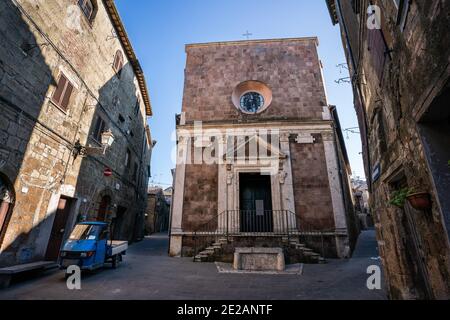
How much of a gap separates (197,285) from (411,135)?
503cm

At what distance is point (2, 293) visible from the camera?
434 centimetres

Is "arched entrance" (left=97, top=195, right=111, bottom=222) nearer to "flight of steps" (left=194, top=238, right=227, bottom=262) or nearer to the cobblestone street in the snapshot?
the cobblestone street

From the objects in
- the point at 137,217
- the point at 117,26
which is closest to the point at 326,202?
the point at 137,217

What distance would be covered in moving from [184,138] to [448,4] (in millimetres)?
9992

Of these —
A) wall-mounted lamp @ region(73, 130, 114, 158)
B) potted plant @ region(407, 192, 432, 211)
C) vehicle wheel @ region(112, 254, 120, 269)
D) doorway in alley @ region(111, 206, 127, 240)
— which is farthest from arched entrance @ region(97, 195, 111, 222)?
potted plant @ region(407, 192, 432, 211)

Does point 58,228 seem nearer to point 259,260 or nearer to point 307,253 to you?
point 259,260

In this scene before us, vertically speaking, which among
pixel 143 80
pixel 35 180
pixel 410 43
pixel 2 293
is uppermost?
pixel 143 80

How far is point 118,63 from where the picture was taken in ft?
39.9

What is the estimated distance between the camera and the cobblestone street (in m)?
4.36

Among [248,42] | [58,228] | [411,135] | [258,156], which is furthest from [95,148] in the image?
[248,42]

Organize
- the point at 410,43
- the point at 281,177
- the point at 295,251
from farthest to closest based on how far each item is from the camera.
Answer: the point at 281,177 → the point at 295,251 → the point at 410,43

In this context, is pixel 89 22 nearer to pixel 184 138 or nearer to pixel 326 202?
pixel 184 138

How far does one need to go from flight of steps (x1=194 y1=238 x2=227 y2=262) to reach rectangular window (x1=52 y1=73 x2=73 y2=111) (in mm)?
7207

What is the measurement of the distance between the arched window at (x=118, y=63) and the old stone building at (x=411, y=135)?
11.3 metres
